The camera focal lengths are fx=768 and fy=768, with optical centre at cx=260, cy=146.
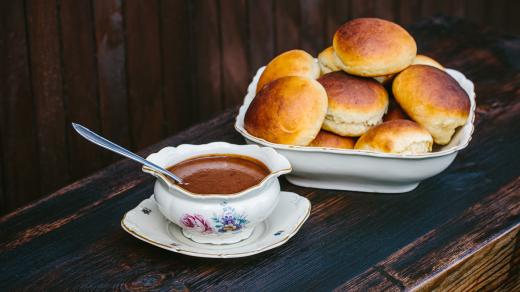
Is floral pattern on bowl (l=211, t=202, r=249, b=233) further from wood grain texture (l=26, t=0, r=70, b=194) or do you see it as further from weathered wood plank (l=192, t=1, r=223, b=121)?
weathered wood plank (l=192, t=1, r=223, b=121)

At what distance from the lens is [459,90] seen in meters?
1.45

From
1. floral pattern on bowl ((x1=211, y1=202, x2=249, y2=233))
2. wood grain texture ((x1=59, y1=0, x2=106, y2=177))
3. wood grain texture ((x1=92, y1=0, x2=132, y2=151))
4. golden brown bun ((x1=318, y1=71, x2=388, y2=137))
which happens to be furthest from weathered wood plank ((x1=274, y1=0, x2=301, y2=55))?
floral pattern on bowl ((x1=211, y1=202, x2=249, y2=233))

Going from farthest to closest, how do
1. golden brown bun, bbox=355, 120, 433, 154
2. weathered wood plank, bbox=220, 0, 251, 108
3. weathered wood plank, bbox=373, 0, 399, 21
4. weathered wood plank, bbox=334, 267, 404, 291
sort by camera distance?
weathered wood plank, bbox=373, 0, 399, 21 → weathered wood plank, bbox=220, 0, 251, 108 → golden brown bun, bbox=355, 120, 433, 154 → weathered wood plank, bbox=334, 267, 404, 291

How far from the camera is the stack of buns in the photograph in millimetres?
1365

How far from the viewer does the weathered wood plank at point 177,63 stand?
2.61 m

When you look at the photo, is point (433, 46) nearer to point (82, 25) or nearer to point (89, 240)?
point (82, 25)

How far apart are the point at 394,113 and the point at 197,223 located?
0.51 meters

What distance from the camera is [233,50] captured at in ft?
9.18

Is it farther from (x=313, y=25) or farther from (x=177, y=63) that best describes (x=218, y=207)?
(x=313, y=25)

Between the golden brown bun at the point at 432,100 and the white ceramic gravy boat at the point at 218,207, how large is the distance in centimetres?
32

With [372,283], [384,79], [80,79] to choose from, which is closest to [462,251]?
[372,283]

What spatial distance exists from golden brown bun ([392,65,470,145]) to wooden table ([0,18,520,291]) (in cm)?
12

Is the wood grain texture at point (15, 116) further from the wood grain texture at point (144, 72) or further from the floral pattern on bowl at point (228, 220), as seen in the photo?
the floral pattern on bowl at point (228, 220)

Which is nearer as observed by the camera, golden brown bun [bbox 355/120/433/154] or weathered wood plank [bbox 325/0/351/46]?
golden brown bun [bbox 355/120/433/154]
